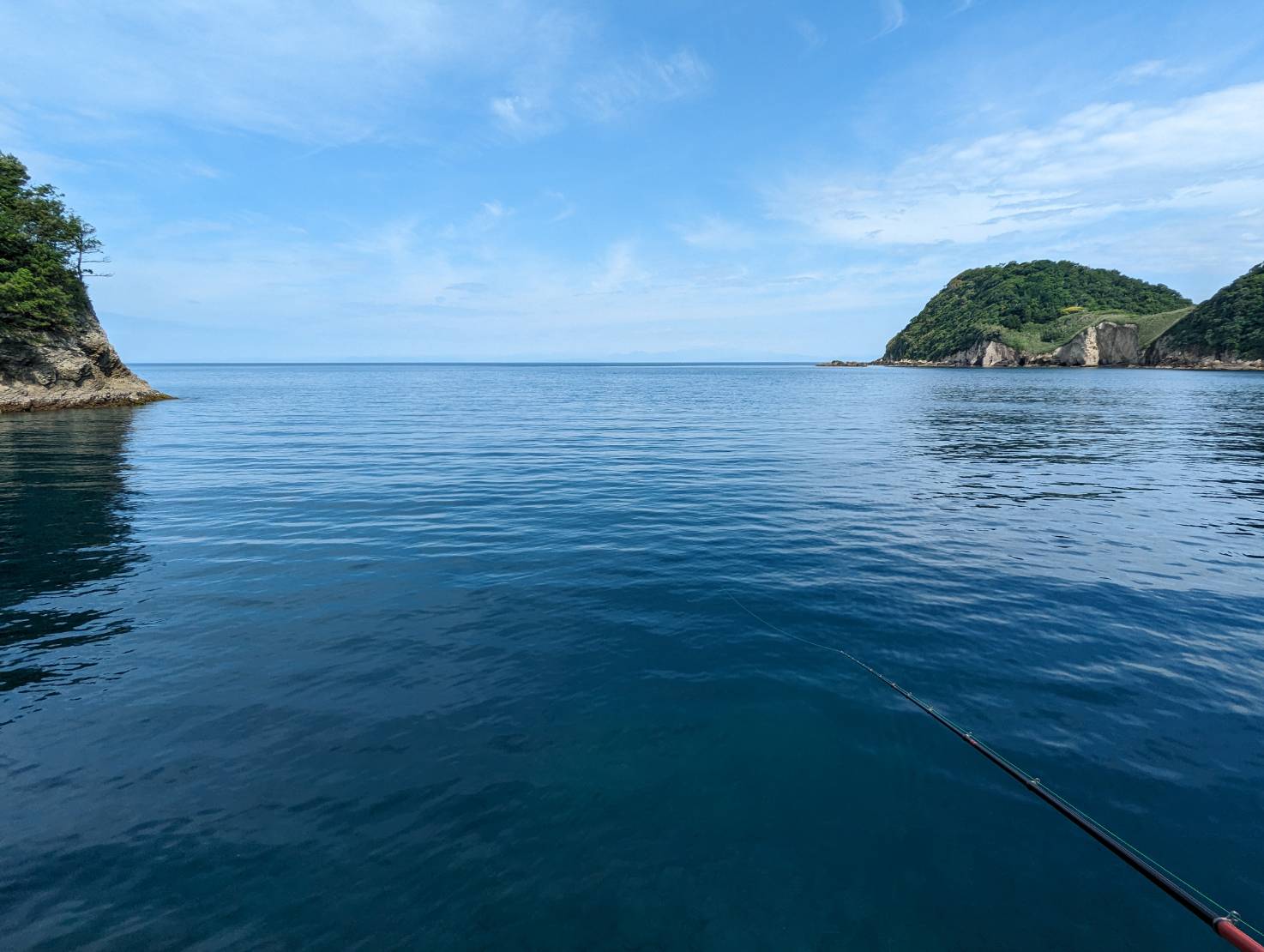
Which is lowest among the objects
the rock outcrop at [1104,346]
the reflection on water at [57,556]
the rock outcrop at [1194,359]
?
the reflection on water at [57,556]

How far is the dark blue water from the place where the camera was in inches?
236

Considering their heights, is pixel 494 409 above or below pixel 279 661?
above

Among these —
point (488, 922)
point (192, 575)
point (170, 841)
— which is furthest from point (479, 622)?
point (192, 575)

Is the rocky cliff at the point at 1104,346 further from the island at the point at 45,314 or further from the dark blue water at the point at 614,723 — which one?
the island at the point at 45,314

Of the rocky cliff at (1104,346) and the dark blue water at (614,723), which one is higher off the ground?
the rocky cliff at (1104,346)

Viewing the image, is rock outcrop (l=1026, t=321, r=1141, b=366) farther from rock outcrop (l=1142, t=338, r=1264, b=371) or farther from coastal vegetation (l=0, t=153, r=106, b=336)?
coastal vegetation (l=0, t=153, r=106, b=336)

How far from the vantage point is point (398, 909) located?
587cm

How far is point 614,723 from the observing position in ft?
29.2

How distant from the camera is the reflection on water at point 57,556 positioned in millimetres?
10758

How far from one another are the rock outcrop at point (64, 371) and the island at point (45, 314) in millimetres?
67

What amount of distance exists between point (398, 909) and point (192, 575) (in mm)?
12810

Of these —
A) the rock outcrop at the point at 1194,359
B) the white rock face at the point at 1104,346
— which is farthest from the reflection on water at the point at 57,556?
the white rock face at the point at 1104,346

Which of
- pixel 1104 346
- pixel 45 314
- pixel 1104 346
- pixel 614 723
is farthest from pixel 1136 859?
pixel 1104 346

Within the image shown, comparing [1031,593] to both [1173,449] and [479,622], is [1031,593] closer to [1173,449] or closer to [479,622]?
[479,622]
